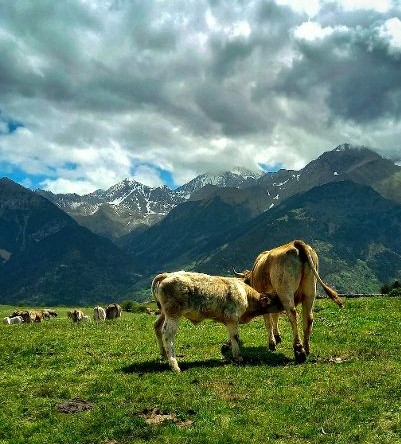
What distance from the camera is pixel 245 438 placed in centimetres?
1341

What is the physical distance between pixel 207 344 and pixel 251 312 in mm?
5078

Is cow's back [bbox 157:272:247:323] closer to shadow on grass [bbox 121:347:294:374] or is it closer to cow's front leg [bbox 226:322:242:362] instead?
cow's front leg [bbox 226:322:242:362]

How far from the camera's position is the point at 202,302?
2098 centimetres

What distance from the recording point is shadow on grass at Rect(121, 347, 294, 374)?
2070 cm

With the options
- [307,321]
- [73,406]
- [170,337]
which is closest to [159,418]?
[73,406]

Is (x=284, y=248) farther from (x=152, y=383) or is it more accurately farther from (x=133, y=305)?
(x=133, y=305)

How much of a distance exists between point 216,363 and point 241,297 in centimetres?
316

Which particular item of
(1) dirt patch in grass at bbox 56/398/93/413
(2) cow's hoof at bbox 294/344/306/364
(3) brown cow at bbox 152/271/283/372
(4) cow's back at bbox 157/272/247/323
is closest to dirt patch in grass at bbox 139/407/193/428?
(1) dirt patch in grass at bbox 56/398/93/413

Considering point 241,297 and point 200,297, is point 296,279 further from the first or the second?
point 200,297

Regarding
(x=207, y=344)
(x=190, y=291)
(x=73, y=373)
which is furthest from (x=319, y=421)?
(x=207, y=344)

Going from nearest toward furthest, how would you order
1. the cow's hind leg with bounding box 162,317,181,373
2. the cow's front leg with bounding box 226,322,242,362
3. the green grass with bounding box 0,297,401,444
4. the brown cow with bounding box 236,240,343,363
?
1. the green grass with bounding box 0,297,401,444
2. the cow's hind leg with bounding box 162,317,181,373
3. the cow's front leg with bounding box 226,322,242,362
4. the brown cow with bounding box 236,240,343,363

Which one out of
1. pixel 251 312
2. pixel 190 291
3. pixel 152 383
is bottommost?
pixel 152 383

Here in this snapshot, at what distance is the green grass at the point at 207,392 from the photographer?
13969 mm

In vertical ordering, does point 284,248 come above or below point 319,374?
above
